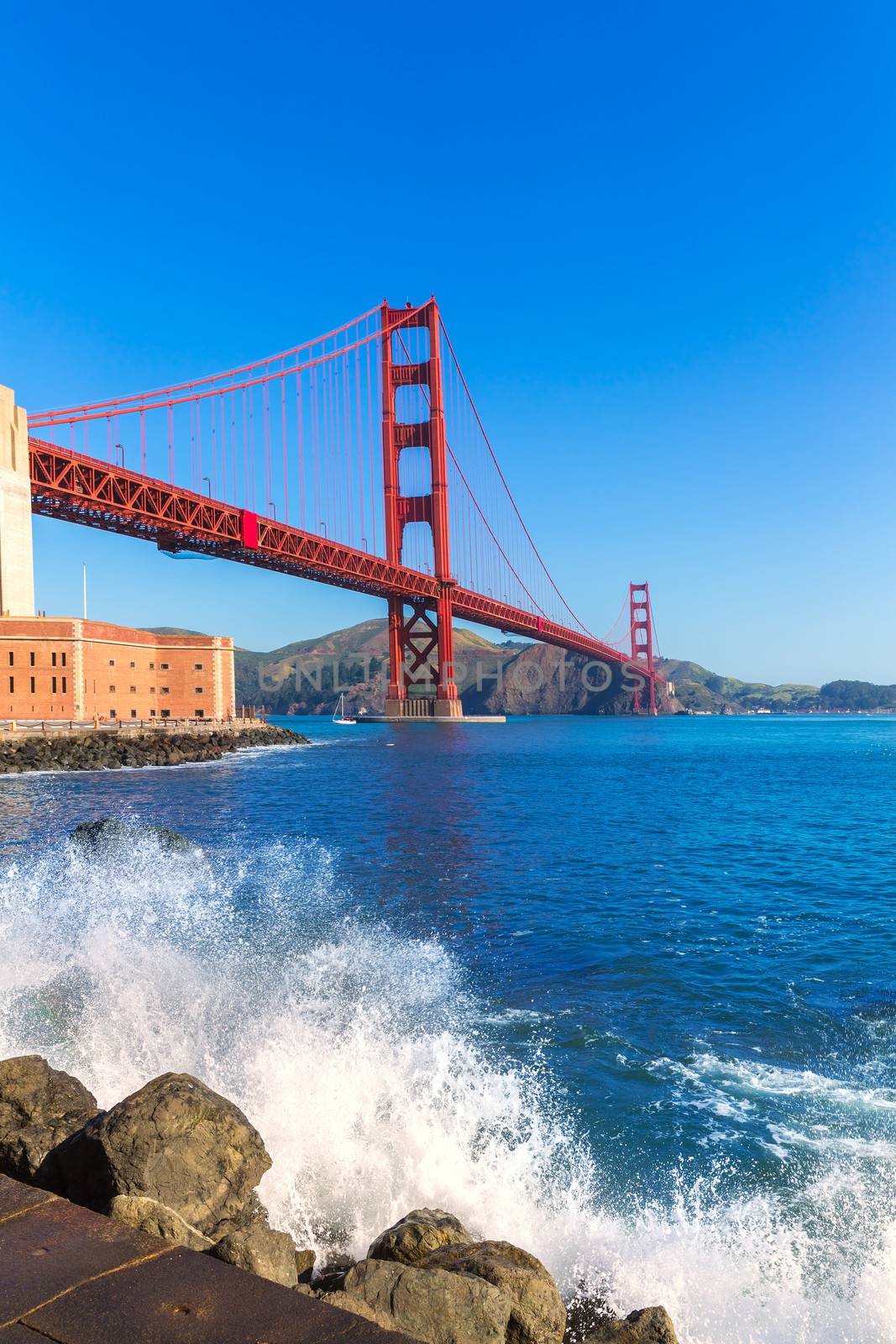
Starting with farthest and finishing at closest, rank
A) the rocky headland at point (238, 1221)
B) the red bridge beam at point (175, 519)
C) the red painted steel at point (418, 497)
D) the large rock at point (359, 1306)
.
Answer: the red painted steel at point (418, 497)
the red bridge beam at point (175, 519)
the rocky headland at point (238, 1221)
the large rock at point (359, 1306)

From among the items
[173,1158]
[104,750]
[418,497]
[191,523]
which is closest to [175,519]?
[191,523]

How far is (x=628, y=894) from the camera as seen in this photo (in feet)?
42.6

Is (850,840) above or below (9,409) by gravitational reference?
below

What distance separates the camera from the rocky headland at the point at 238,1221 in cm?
343

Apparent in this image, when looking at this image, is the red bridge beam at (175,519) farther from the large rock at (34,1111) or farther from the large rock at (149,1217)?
the large rock at (149,1217)

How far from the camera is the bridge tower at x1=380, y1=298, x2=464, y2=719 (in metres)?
71.5

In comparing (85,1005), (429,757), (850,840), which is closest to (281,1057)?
(85,1005)

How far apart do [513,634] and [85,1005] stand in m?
71.3

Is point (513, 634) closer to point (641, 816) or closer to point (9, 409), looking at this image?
point (9, 409)

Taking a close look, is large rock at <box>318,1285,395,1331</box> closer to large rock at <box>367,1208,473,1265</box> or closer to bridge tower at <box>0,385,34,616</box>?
large rock at <box>367,1208,473,1265</box>

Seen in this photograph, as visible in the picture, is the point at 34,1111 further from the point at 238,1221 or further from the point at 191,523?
the point at 191,523

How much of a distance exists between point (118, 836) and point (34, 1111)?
1137 cm

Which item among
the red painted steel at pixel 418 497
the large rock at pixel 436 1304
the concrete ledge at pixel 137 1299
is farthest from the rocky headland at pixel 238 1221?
the red painted steel at pixel 418 497

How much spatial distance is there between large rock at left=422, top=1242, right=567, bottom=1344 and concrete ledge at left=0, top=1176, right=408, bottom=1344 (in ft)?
3.63
